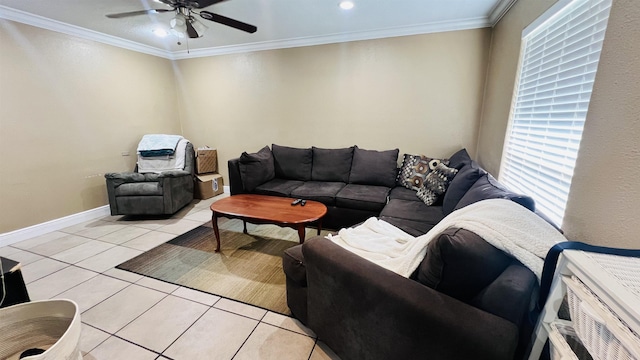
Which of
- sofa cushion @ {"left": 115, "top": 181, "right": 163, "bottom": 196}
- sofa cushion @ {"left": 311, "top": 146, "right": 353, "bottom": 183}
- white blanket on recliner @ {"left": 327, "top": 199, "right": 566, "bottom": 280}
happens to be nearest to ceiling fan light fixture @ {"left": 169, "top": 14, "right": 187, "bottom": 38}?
sofa cushion @ {"left": 115, "top": 181, "right": 163, "bottom": 196}

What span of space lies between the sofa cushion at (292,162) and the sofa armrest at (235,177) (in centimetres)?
63

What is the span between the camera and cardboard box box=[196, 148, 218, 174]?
4.20 metres

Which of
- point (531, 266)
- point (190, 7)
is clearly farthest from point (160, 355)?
point (190, 7)

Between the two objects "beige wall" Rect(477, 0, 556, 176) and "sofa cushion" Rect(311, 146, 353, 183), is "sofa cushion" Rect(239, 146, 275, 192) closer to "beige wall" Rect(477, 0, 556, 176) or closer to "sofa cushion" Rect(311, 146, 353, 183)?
"sofa cushion" Rect(311, 146, 353, 183)

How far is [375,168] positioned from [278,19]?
6.86 feet

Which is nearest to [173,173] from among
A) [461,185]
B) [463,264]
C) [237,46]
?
[237,46]

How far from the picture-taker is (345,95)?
362 cm

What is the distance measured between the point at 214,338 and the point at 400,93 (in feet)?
10.7

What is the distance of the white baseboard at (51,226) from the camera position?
9.10ft

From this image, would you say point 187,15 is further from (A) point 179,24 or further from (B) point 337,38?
(B) point 337,38

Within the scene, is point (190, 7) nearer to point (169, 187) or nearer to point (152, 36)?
point (152, 36)

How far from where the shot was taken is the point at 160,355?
57.9 inches

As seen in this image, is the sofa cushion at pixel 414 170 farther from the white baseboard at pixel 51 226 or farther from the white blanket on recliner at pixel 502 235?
the white baseboard at pixel 51 226

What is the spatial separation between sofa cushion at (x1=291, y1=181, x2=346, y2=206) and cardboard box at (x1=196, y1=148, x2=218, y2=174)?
1.94 m
